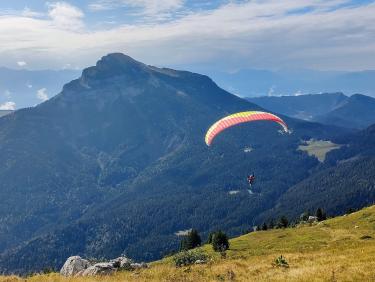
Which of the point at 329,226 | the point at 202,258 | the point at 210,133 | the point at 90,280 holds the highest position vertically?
the point at 210,133

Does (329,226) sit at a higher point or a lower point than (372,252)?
lower

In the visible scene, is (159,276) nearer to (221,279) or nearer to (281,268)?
(221,279)

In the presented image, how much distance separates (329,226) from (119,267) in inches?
2704

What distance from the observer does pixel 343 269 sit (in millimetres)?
28297

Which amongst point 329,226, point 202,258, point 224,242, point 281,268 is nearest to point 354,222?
point 329,226

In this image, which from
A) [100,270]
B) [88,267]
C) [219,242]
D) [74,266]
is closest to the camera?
[100,270]

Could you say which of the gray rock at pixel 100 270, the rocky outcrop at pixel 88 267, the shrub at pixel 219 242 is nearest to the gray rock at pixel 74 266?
the rocky outcrop at pixel 88 267

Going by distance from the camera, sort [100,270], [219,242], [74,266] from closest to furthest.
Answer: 1. [100,270]
2. [74,266]
3. [219,242]

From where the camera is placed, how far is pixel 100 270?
115ft

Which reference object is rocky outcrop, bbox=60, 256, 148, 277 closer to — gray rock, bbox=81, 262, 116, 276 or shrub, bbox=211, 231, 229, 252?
gray rock, bbox=81, 262, 116, 276

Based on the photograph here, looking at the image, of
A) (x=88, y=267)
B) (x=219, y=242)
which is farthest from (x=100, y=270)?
(x=219, y=242)

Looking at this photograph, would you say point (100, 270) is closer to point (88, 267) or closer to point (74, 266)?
point (88, 267)

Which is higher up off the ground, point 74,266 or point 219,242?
point 74,266

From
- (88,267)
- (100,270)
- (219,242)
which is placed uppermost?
(100,270)
